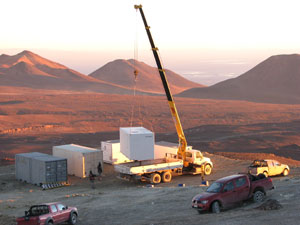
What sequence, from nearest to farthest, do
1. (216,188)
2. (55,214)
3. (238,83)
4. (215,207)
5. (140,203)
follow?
(55,214)
(215,207)
(216,188)
(140,203)
(238,83)

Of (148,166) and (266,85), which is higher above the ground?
(266,85)

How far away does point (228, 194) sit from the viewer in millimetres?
17234

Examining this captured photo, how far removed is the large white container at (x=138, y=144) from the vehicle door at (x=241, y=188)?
14.7m

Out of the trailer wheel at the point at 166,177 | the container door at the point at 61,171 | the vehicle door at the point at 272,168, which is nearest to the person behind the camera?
the vehicle door at the point at 272,168

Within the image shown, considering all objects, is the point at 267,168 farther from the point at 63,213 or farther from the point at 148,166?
the point at 63,213

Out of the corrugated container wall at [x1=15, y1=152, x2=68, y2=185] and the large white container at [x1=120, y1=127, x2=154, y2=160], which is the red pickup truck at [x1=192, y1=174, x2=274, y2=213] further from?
the corrugated container wall at [x1=15, y1=152, x2=68, y2=185]

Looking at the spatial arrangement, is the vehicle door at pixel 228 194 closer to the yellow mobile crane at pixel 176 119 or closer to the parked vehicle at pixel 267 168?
the parked vehicle at pixel 267 168

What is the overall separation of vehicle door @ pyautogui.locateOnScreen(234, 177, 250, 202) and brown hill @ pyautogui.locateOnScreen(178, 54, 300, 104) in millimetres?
128151

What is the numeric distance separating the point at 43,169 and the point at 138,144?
644 cm

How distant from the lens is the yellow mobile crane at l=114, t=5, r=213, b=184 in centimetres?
3041

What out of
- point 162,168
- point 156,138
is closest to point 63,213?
point 162,168

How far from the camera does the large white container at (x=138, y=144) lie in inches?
1248

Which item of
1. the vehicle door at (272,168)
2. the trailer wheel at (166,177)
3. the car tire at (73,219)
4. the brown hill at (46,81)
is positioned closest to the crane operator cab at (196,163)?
the trailer wheel at (166,177)

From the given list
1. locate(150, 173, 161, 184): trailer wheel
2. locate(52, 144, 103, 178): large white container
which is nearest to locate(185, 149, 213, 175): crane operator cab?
locate(150, 173, 161, 184): trailer wheel
